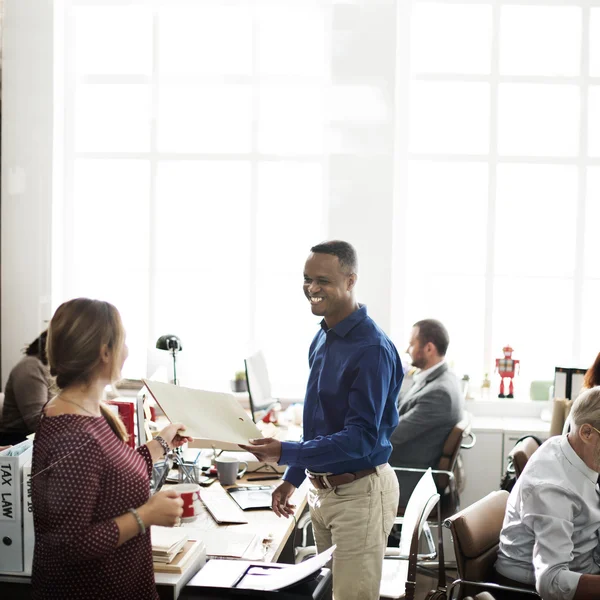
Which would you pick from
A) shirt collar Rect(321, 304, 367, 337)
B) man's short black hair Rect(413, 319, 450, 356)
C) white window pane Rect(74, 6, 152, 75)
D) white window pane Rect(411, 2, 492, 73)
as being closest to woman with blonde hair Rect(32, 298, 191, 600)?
shirt collar Rect(321, 304, 367, 337)

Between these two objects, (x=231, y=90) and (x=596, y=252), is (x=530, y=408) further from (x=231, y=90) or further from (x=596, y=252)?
(x=231, y=90)

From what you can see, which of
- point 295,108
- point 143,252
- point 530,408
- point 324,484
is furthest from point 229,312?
point 324,484

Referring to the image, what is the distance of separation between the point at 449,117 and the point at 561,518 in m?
3.69

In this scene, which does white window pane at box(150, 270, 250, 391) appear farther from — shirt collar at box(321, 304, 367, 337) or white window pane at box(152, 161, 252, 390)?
shirt collar at box(321, 304, 367, 337)

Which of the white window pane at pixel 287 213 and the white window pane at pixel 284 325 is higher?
the white window pane at pixel 287 213

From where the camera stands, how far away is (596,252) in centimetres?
543

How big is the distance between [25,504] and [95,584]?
498 mm

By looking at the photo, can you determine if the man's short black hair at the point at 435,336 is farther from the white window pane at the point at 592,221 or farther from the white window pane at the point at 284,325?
the white window pane at the point at 592,221

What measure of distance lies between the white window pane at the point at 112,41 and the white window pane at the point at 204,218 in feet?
2.53

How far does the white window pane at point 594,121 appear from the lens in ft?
17.6

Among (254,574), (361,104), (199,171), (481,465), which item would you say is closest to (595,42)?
(361,104)

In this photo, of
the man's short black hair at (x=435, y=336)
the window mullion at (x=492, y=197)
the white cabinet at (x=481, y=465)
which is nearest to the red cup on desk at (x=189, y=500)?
the man's short black hair at (x=435, y=336)

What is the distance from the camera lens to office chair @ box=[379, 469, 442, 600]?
2627 millimetres

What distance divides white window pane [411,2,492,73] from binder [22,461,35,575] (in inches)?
167
